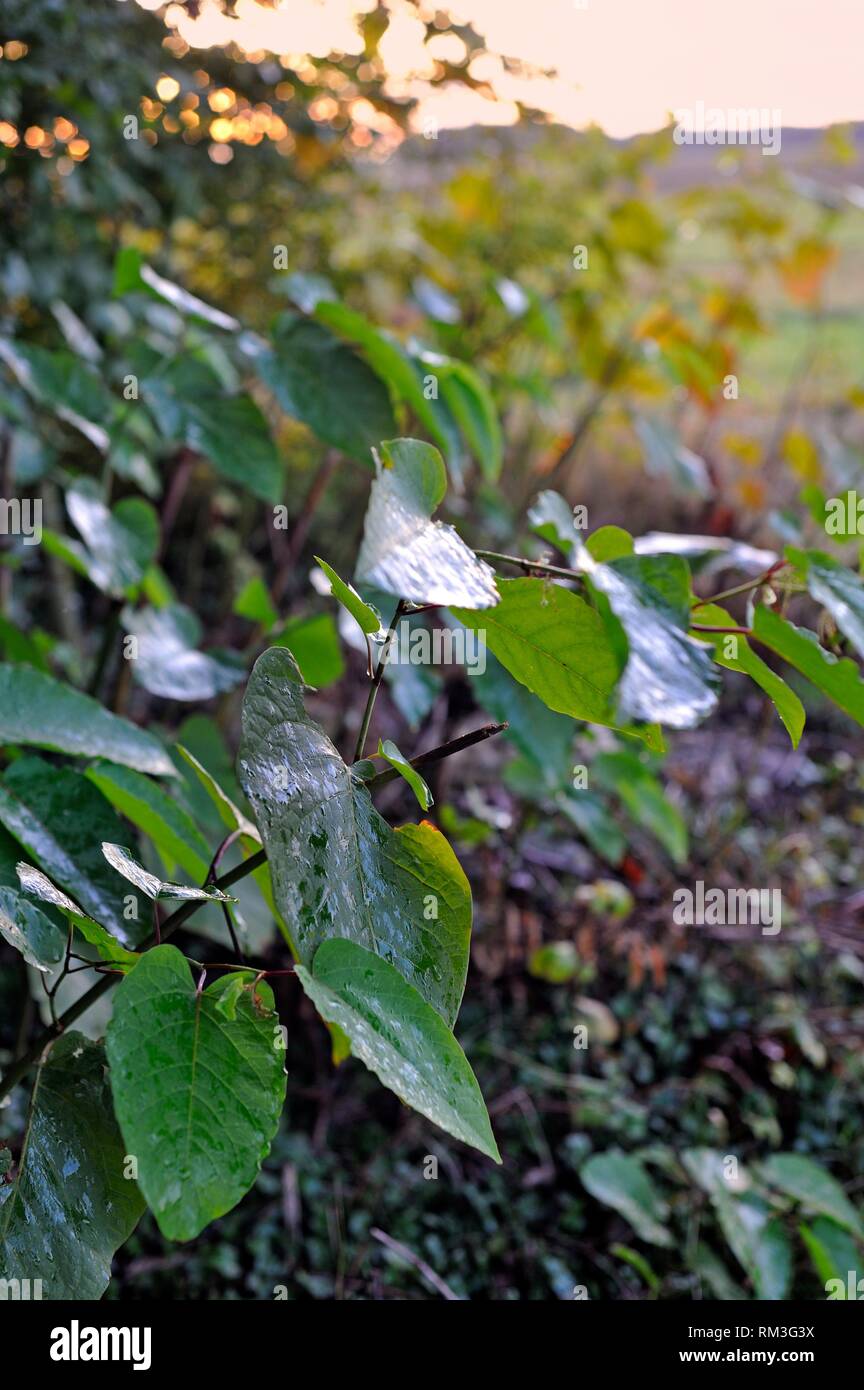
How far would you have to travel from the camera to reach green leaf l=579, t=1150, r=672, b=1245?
1.39 metres

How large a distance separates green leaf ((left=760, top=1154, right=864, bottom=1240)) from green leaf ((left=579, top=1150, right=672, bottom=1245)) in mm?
159

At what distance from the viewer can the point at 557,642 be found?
0.52m

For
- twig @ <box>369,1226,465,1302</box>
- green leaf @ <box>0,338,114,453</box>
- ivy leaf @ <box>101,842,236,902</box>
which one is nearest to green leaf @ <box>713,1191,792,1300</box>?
twig @ <box>369,1226,465,1302</box>

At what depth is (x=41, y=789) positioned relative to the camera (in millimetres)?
700

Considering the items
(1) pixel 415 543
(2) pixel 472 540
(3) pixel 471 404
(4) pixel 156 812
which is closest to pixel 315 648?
(3) pixel 471 404

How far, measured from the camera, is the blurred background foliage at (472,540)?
3.92ft

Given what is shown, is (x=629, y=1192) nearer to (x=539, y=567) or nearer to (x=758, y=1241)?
(x=758, y=1241)

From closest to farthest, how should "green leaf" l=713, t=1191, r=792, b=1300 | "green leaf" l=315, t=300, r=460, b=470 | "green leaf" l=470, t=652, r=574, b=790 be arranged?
"green leaf" l=315, t=300, r=460, b=470
"green leaf" l=470, t=652, r=574, b=790
"green leaf" l=713, t=1191, r=792, b=1300

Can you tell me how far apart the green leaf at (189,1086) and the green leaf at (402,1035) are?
2.3 inches

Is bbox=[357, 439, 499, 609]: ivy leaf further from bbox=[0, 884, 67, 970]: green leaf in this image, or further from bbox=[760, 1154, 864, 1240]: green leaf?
bbox=[760, 1154, 864, 1240]: green leaf

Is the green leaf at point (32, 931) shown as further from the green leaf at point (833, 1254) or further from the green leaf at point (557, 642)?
the green leaf at point (833, 1254)
